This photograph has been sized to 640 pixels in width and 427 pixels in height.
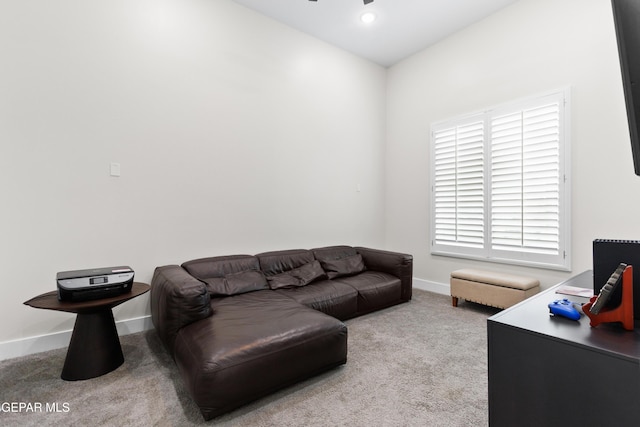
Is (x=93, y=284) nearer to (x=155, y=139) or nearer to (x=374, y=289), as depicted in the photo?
(x=155, y=139)

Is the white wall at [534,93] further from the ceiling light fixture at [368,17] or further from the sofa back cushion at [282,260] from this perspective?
the sofa back cushion at [282,260]

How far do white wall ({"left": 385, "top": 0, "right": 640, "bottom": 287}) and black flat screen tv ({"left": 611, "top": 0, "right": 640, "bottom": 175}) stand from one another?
8.32 ft

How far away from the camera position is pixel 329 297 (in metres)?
2.90

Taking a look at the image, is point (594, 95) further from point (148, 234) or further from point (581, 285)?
point (148, 234)

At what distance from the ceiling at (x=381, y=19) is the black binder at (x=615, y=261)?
130 inches

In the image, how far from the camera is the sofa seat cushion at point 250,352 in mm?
1573

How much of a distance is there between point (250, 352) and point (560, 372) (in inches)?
55.7

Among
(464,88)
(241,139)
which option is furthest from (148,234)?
(464,88)

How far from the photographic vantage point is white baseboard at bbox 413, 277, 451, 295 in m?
4.01

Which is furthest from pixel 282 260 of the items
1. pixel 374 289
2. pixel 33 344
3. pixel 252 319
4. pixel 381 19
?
pixel 381 19

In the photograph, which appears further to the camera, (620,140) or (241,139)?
(241,139)

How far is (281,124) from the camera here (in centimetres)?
369

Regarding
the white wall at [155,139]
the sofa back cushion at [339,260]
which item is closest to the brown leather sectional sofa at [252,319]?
the sofa back cushion at [339,260]

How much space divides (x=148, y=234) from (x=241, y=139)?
1400 mm
